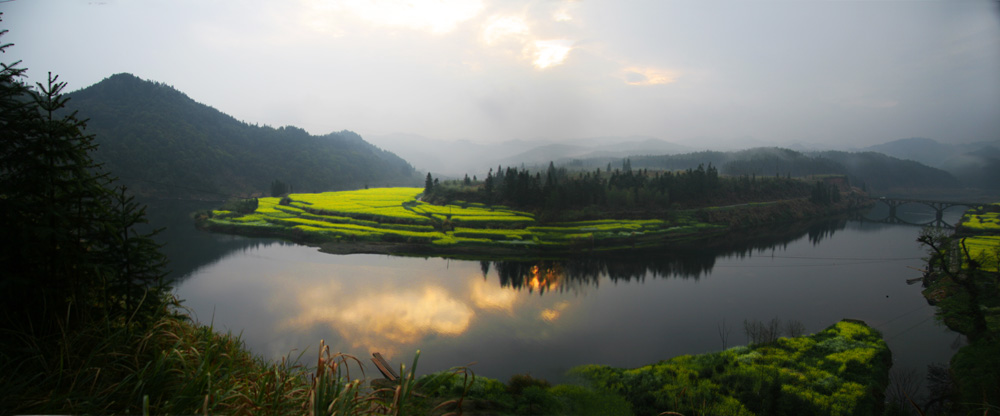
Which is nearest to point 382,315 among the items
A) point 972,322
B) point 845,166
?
point 972,322

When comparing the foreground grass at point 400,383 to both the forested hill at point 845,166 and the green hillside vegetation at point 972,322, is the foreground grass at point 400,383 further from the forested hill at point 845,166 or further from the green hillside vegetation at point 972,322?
the forested hill at point 845,166

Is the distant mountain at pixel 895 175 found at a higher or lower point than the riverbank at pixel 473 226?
higher

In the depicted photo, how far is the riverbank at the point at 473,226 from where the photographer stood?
18.0 metres

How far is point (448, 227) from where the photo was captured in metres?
19.9

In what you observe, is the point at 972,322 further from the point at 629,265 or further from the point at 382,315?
the point at 382,315

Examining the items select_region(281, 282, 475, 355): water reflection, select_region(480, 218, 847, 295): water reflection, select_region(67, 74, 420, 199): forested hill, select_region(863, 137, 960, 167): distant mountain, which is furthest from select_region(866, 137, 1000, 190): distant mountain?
select_region(67, 74, 420, 199): forested hill

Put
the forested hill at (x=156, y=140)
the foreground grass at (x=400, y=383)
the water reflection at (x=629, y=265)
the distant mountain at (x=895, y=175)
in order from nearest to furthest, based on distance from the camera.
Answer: the foreground grass at (x=400, y=383), the forested hill at (x=156, y=140), the water reflection at (x=629, y=265), the distant mountain at (x=895, y=175)

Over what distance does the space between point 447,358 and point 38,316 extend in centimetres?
602

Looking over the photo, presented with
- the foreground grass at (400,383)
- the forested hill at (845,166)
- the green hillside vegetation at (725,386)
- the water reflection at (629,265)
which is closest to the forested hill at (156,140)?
the foreground grass at (400,383)

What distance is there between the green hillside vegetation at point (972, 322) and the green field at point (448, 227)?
451 inches

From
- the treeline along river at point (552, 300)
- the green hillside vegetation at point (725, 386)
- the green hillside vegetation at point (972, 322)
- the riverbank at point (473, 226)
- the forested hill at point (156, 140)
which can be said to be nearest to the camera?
the green hillside vegetation at point (972, 322)

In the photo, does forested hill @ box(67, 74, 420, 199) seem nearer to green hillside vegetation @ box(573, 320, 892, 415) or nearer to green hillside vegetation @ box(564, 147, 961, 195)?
green hillside vegetation @ box(573, 320, 892, 415)

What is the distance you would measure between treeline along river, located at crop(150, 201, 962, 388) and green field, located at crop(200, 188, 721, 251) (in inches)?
59.5

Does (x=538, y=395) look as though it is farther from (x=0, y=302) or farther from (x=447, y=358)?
(x=0, y=302)
